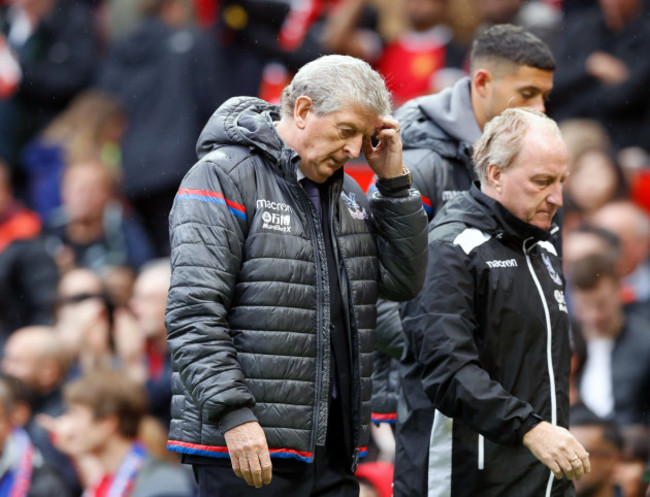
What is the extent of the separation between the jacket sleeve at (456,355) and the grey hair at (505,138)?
13.5 inches

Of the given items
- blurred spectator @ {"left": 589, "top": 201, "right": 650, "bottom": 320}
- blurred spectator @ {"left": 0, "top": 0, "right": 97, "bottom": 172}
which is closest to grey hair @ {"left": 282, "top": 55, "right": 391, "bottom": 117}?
blurred spectator @ {"left": 589, "top": 201, "right": 650, "bottom": 320}

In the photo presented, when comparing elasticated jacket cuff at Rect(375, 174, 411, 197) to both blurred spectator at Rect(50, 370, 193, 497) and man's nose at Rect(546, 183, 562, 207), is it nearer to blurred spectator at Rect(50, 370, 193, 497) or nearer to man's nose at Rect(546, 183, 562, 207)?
man's nose at Rect(546, 183, 562, 207)

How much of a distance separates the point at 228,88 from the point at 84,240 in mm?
1642

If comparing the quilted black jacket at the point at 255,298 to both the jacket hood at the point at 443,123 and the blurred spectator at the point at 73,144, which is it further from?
the blurred spectator at the point at 73,144

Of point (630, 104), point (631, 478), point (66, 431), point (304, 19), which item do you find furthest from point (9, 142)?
point (631, 478)

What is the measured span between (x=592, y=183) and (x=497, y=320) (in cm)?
405

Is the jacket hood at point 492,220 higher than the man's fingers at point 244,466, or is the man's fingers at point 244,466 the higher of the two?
the jacket hood at point 492,220

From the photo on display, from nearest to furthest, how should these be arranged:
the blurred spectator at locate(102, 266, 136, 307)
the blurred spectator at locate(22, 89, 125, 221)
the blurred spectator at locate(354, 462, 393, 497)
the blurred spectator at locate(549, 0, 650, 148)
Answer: the blurred spectator at locate(354, 462, 393, 497) < the blurred spectator at locate(549, 0, 650, 148) < the blurred spectator at locate(102, 266, 136, 307) < the blurred spectator at locate(22, 89, 125, 221)

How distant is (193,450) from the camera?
3.96 metres

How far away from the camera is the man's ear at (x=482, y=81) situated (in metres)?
5.33

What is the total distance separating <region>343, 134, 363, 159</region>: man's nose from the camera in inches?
163

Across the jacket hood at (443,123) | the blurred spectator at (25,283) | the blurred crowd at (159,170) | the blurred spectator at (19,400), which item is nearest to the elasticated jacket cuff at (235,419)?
the jacket hood at (443,123)

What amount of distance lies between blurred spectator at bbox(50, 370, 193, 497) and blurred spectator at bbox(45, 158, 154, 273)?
2841 mm

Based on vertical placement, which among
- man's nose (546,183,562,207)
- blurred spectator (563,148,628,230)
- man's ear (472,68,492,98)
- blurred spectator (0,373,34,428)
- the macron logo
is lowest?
blurred spectator (0,373,34,428)
